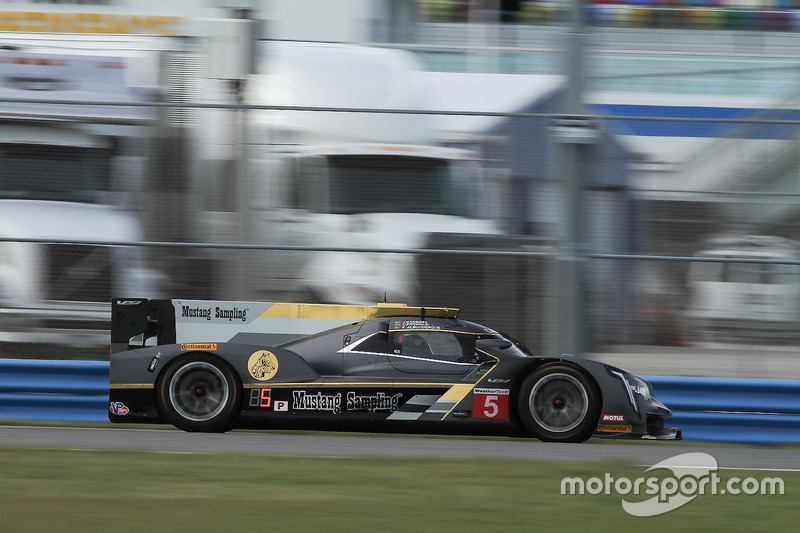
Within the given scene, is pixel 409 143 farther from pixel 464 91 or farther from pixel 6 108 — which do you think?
pixel 6 108

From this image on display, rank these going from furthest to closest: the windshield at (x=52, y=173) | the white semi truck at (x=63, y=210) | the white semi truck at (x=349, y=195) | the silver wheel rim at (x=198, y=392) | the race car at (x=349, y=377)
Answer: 1. the windshield at (x=52, y=173)
2. the white semi truck at (x=349, y=195)
3. the white semi truck at (x=63, y=210)
4. the silver wheel rim at (x=198, y=392)
5. the race car at (x=349, y=377)

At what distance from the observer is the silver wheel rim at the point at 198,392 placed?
22.2ft

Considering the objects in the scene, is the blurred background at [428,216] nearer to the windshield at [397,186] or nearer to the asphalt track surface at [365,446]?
the windshield at [397,186]

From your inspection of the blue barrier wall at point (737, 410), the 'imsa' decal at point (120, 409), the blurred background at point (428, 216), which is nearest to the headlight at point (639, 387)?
the blue barrier wall at point (737, 410)

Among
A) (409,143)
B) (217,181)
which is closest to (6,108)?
(217,181)

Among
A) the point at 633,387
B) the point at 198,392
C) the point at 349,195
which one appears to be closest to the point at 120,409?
the point at 198,392

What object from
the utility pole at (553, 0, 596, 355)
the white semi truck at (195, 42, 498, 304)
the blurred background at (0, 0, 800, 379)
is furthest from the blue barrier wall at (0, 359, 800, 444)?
the white semi truck at (195, 42, 498, 304)

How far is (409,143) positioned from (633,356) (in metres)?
2.46

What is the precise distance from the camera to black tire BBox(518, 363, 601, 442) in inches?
263

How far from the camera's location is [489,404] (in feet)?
21.9

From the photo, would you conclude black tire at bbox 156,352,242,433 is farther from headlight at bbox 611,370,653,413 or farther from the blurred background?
headlight at bbox 611,370,653,413

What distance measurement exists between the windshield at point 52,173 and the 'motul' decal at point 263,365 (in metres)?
2.31

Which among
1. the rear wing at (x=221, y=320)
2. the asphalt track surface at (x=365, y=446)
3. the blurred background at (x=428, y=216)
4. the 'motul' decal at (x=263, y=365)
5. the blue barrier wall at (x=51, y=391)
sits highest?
the blurred background at (x=428, y=216)

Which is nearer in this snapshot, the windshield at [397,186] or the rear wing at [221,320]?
the rear wing at [221,320]
